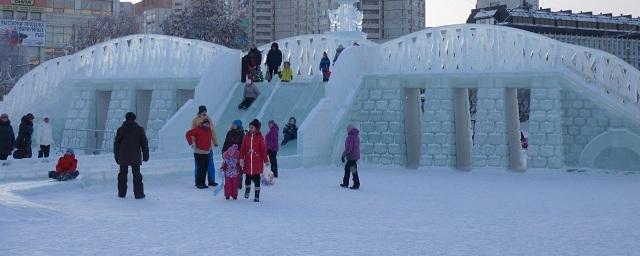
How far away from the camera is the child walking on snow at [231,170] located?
48.3 feet

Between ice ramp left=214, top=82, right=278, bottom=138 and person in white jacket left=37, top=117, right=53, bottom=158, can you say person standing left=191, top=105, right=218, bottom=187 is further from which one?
person in white jacket left=37, top=117, right=53, bottom=158

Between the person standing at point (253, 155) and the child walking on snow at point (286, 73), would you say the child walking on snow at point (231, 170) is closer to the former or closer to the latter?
the person standing at point (253, 155)

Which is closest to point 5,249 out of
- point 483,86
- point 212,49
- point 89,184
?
point 89,184

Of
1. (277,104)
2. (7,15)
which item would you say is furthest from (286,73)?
(7,15)

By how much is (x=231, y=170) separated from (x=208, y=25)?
152ft

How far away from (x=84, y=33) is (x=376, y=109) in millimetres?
61098

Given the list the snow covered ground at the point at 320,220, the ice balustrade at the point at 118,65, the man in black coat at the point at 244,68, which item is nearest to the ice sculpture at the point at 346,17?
the ice balustrade at the point at 118,65

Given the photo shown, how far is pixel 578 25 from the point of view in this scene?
123875 mm

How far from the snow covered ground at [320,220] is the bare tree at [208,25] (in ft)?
139

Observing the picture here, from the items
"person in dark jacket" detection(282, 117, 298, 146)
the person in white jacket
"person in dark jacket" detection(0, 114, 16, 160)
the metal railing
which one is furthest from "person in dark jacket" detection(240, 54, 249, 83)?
"person in dark jacket" detection(0, 114, 16, 160)

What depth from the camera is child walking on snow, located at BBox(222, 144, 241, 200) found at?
14.7 meters

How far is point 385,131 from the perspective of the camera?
26656 mm

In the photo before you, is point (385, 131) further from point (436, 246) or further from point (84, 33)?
point (84, 33)

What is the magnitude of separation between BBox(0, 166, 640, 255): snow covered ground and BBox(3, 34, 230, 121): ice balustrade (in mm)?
11486
